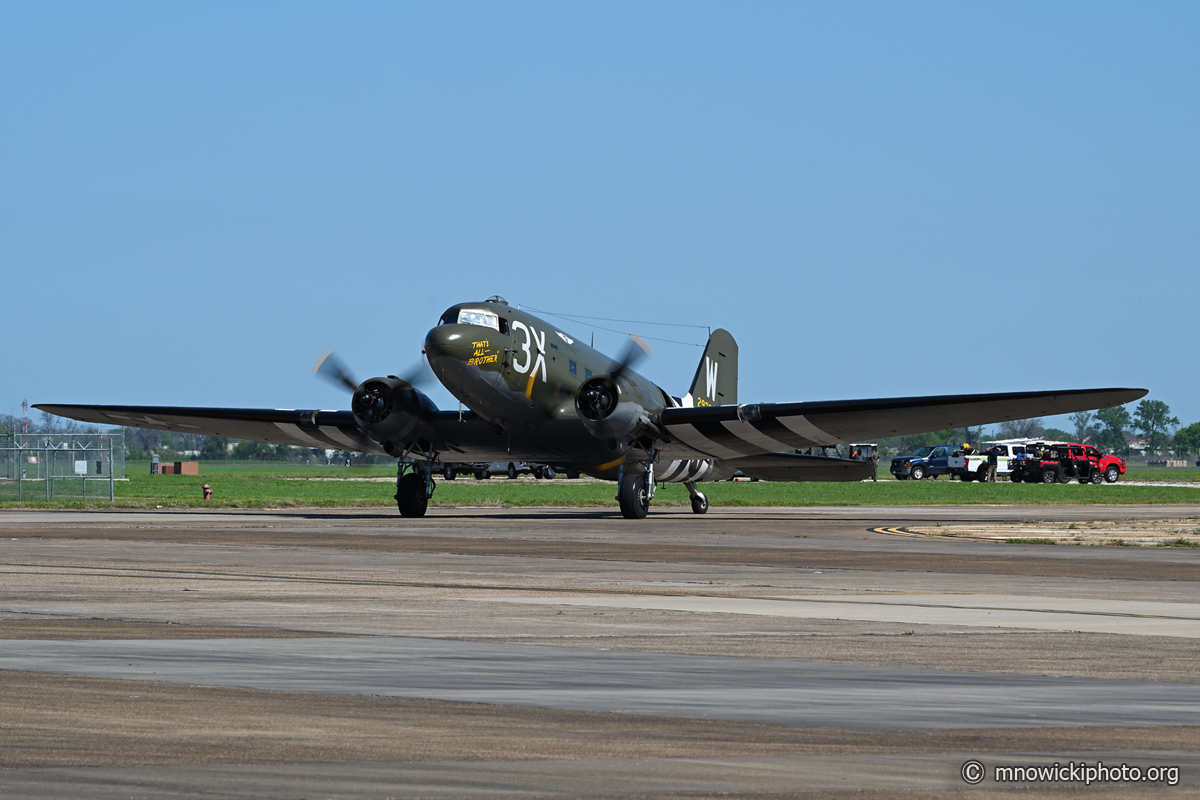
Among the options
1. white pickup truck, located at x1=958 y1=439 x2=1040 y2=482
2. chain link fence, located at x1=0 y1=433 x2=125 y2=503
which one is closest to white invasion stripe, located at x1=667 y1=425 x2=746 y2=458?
chain link fence, located at x1=0 y1=433 x2=125 y2=503

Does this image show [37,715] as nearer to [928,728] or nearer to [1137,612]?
[928,728]

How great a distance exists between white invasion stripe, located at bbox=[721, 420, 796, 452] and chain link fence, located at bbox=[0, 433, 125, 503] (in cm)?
2046

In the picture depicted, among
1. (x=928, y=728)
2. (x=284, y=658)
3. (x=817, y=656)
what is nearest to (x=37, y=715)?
(x=284, y=658)

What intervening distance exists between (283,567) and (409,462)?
75.1 ft

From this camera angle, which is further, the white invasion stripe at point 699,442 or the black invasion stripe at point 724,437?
the white invasion stripe at point 699,442

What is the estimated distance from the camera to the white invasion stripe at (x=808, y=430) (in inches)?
1673

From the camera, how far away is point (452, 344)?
39500 millimetres

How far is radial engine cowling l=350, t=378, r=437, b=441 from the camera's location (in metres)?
42.4

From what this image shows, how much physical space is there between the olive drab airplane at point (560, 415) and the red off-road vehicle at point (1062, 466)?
58610 mm

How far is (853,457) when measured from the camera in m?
51.6

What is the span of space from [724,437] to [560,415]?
193 inches

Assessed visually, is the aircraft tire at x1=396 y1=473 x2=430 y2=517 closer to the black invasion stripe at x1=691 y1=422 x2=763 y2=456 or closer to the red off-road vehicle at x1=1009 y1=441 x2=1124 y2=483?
the black invasion stripe at x1=691 y1=422 x2=763 y2=456

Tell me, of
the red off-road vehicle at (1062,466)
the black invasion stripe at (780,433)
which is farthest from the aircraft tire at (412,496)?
the red off-road vehicle at (1062,466)

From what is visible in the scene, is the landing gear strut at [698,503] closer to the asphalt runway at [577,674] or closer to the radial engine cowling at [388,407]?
the radial engine cowling at [388,407]
